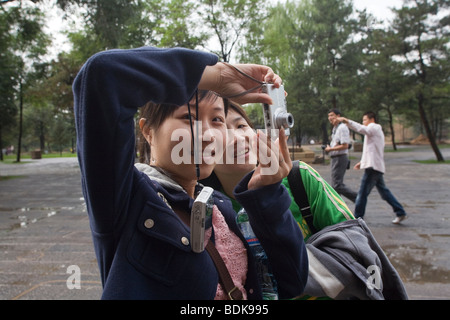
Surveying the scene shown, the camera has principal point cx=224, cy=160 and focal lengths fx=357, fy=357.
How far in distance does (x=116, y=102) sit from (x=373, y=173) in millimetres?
5264

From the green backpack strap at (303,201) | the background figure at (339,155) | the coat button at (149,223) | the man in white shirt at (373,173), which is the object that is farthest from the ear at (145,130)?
the background figure at (339,155)

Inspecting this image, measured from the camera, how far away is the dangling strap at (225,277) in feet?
3.49

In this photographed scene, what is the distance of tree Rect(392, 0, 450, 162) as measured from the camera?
645 inches

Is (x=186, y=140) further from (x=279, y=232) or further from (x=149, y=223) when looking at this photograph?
(x=279, y=232)

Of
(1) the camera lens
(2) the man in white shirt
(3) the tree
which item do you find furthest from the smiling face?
(3) the tree

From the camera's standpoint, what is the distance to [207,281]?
0.99 meters

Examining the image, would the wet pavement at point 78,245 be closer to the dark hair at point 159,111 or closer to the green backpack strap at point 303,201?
the dark hair at point 159,111

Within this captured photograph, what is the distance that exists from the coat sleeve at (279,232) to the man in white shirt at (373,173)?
15.1 feet

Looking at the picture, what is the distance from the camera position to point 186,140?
1.12m

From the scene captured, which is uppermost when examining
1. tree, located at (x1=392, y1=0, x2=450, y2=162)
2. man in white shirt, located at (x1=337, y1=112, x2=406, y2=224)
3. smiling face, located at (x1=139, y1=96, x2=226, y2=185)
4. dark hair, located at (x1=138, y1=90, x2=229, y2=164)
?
tree, located at (x1=392, y1=0, x2=450, y2=162)

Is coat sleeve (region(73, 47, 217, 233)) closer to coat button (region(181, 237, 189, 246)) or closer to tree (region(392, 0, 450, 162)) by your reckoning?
coat button (region(181, 237, 189, 246))

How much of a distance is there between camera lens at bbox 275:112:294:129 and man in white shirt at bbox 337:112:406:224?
476 cm

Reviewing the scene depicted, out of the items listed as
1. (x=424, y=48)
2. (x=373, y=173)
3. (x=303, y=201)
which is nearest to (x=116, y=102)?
(x=303, y=201)
